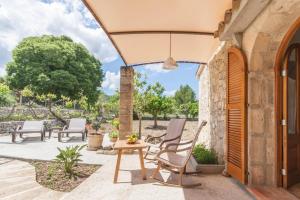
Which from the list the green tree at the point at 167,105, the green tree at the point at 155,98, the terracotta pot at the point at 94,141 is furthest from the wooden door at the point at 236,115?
the green tree at the point at 167,105

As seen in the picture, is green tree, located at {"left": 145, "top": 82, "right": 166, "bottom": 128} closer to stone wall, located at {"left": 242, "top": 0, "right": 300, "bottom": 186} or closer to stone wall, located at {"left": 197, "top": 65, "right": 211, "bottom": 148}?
stone wall, located at {"left": 197, "top": 65, "right": 211, "bottom": 148}

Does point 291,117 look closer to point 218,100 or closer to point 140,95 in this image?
point 218,100

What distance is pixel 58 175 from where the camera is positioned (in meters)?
4.37

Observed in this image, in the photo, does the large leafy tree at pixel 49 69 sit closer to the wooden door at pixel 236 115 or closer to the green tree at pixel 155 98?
the green tree at pixel 155 98

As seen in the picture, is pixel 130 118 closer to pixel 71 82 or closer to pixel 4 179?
pixel 4 179

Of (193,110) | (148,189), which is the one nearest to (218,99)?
(148,189)

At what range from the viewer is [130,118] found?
662 cm

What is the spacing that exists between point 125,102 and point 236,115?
3.37m

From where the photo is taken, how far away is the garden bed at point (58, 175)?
3.88 m

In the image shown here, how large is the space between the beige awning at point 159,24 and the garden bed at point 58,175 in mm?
2650

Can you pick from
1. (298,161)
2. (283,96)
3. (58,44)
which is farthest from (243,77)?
(58,44)

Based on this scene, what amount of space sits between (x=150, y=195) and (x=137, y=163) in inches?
81.7

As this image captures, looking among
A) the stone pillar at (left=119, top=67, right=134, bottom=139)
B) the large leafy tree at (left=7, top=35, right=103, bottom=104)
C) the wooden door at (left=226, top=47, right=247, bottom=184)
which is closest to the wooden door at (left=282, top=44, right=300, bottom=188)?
the wooden door at (left=226, top=47, right=247, bottom=184)

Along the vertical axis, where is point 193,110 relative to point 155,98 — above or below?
below
